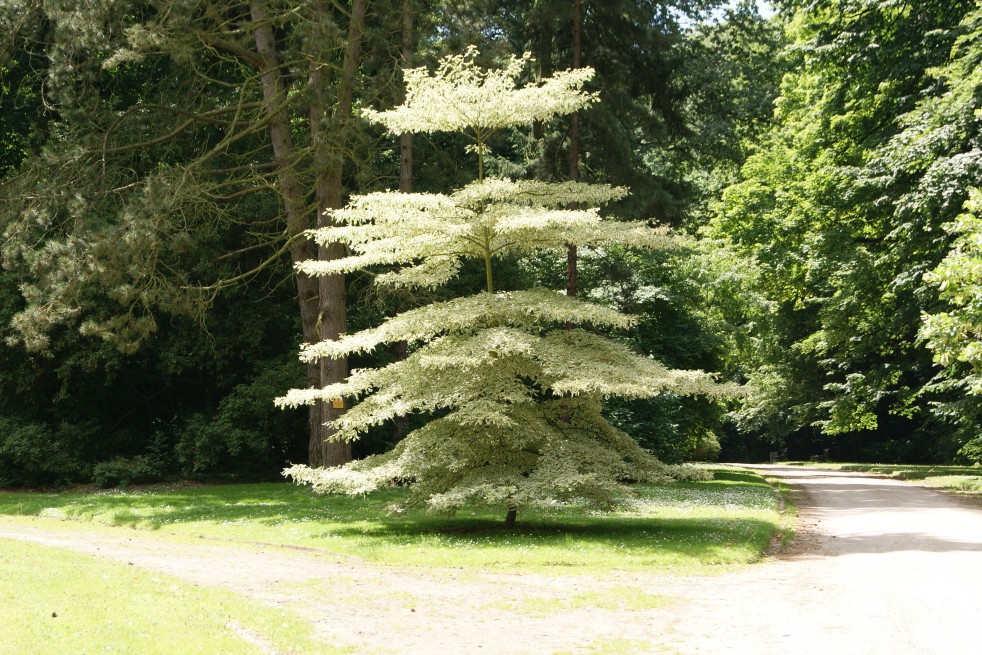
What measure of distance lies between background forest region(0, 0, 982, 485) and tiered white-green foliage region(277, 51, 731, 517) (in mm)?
2045

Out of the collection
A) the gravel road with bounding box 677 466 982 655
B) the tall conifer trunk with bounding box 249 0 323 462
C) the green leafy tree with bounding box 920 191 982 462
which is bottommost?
the gravel road with bounding box 677 466 982 655

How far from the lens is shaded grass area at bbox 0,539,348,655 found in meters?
7.16

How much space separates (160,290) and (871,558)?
13.4 meters

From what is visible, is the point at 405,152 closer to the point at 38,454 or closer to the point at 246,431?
the point at 246,431

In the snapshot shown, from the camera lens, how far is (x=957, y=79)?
20953 millimetres

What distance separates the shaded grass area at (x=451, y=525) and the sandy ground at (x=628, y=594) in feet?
2.50

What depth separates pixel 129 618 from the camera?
314 inches

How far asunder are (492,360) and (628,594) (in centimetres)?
467

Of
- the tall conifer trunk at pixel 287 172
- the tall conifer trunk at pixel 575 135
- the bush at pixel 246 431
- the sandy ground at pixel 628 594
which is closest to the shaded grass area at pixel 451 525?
the sandy ground at pixel 628 594

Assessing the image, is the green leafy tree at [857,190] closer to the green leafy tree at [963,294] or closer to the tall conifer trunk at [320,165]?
the green leafy tree at [963,294]

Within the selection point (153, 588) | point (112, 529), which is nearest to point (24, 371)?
point (112, 529)

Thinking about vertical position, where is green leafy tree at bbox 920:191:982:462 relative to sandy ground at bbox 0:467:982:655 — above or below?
above

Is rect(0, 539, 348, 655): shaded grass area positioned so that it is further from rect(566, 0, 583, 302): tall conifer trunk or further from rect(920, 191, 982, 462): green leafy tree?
rect(566, 0, 583, 302): tall conifer trunk

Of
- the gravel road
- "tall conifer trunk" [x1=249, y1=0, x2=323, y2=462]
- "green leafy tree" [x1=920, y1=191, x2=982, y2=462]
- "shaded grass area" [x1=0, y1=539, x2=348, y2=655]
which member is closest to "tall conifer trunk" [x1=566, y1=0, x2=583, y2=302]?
"tall conifer trunk" [x1=249, y1=0, x2=323, y2=462]
